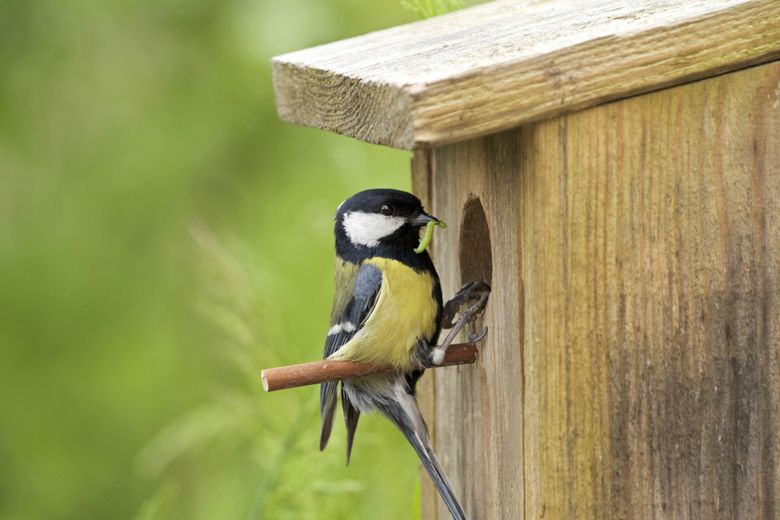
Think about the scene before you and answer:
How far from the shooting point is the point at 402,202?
80.0 inches

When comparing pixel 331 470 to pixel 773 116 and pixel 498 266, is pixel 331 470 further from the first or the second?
pixel 773 116

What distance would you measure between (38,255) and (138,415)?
58 cm

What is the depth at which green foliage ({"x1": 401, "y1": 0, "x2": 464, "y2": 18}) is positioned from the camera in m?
2.24

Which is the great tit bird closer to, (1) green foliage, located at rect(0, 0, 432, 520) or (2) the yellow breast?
(2) the yellow breast

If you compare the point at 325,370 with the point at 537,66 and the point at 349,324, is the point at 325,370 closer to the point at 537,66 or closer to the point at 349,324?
the point at 349,324

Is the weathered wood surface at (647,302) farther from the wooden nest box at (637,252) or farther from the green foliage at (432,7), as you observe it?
the green foliage at (432,7)

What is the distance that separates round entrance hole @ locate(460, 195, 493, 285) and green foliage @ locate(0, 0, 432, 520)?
3.42 feet

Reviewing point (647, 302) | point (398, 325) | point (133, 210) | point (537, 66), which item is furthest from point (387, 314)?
point (133, 210)

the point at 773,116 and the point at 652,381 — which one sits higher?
the point at 773,116

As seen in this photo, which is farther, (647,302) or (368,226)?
(368,226)

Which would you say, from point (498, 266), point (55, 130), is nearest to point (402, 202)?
point (498, 266)

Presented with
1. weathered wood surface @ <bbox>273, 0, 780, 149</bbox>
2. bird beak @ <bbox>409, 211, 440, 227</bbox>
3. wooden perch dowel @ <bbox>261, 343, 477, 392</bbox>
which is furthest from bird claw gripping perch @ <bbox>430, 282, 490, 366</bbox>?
weathered wood surface @ <bbox>273, 0, 780, 149</bbox>

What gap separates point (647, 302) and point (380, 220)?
0.64 m

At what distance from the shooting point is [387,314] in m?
2.05
